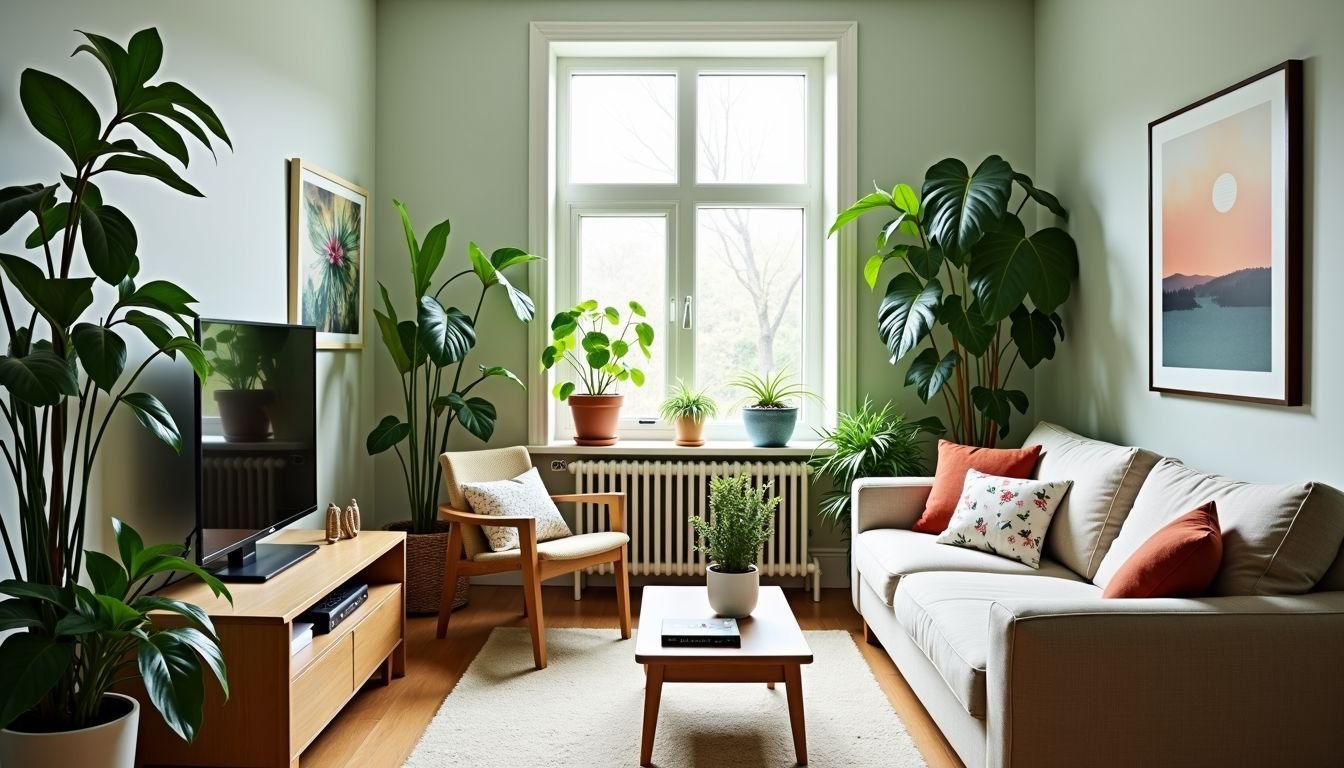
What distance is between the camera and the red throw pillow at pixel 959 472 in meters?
A: 3.80

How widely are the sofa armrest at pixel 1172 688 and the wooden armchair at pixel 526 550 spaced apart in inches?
75.6

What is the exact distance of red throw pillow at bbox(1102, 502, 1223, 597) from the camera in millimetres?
2426

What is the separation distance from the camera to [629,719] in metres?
3.11

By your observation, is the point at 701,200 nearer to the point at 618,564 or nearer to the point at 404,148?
the point at 404,148

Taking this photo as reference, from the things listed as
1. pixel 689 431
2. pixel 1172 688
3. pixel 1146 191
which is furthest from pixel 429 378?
pixel 1172 688

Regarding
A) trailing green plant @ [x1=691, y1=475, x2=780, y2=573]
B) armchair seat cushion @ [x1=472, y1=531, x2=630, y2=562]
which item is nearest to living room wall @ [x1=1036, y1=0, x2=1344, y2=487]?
trailing green plant @ [x1=691, y1=475, x2=780, y2=573]

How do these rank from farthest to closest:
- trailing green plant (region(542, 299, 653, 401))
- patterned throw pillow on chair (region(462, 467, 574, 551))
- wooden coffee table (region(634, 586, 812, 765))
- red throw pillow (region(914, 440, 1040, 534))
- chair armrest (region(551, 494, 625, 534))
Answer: trailing green plant (region(542, 299, 653, 401))
chair armrest (region(551, 494, 625, 534))
patterned throw pillow on chair (region(462, 467, 574, 551))
red throw pillow (region(914, 440, 1040, 534))
wooden coffee table (region(634, 586, 812, 765))

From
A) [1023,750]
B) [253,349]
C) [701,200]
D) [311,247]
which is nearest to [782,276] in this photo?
[701,200]

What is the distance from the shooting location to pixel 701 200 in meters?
5.04

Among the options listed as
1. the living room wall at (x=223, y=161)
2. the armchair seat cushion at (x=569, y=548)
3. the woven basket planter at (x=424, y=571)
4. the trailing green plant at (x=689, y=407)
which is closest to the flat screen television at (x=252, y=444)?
the living room wall at (x=223, y=161)

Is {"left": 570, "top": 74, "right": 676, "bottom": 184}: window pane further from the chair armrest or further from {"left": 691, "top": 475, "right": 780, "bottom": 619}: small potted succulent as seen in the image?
{"left": 691, "top": 475, "right": 780, "bottom": 619}: small potted succulent

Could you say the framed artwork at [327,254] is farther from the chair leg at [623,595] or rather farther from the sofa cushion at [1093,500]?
the sofa cushion at [1093,500]

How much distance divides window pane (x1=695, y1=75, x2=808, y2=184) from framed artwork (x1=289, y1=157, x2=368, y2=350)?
1784mm

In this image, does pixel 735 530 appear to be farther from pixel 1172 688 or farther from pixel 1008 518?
pixel 1172 688
